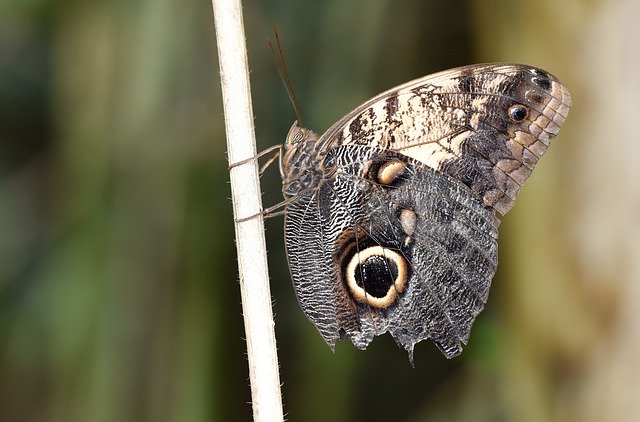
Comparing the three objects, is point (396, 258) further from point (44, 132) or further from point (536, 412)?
point (44, 132)

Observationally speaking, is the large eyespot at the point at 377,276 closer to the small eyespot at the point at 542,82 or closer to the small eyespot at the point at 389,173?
the small eyespot at the point at 389,173

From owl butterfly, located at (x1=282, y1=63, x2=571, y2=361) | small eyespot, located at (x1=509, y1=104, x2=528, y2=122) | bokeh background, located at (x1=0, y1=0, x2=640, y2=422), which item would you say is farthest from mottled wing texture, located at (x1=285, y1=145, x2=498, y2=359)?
bokeh background, located at (x1=0, y1=0, x2=640, y2=422)

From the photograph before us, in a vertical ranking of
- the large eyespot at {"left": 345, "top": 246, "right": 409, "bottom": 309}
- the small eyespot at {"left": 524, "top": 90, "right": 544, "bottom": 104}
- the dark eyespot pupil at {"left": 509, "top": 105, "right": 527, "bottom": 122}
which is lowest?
the large eyespot at {"left": 345, "top": 246, "right": 409, "bottom": 309}

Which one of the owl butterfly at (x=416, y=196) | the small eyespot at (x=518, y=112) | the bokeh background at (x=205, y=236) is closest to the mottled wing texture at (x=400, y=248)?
the owl butterfly at (x=416, y=196)

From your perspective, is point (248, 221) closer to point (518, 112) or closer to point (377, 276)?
point (377, 276)

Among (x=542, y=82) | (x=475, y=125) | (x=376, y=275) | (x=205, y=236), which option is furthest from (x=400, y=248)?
(x=205, y=236)

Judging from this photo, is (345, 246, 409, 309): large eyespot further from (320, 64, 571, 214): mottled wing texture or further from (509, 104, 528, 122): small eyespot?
(509, 104, 528, 122): small eyespot
